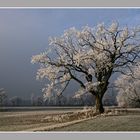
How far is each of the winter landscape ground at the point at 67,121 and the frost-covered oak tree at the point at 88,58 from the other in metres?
0.16

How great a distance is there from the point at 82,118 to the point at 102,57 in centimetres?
73

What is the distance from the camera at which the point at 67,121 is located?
26.1 feet

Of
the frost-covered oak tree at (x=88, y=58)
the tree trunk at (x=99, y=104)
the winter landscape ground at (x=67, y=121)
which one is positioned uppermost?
the frost-covered oak tree at (x=88, y=58)

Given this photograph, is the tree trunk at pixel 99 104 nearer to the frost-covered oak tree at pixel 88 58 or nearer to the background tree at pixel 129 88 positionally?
the frost-covered oak tree at pixel 88 58

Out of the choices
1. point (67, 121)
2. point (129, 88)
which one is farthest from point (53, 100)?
point (129, 88)

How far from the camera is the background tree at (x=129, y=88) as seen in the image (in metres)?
7.92

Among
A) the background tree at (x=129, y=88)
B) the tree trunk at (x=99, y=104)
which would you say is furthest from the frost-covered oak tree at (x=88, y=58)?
the background tree at (x=129, y=88)

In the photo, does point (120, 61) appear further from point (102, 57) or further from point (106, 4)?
point (106, 4)

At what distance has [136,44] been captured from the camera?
784 centimetres

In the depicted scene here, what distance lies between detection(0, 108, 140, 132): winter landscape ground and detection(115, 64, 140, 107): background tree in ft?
0.29

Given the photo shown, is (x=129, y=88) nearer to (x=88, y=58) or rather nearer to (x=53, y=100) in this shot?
(x=88, y=58)

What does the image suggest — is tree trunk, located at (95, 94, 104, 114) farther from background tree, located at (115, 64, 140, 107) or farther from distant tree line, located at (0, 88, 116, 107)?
background tree, located at (115, 64, 140, 107)

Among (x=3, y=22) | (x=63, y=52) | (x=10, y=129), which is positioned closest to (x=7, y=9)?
(x=3, y=22)

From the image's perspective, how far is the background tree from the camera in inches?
312
